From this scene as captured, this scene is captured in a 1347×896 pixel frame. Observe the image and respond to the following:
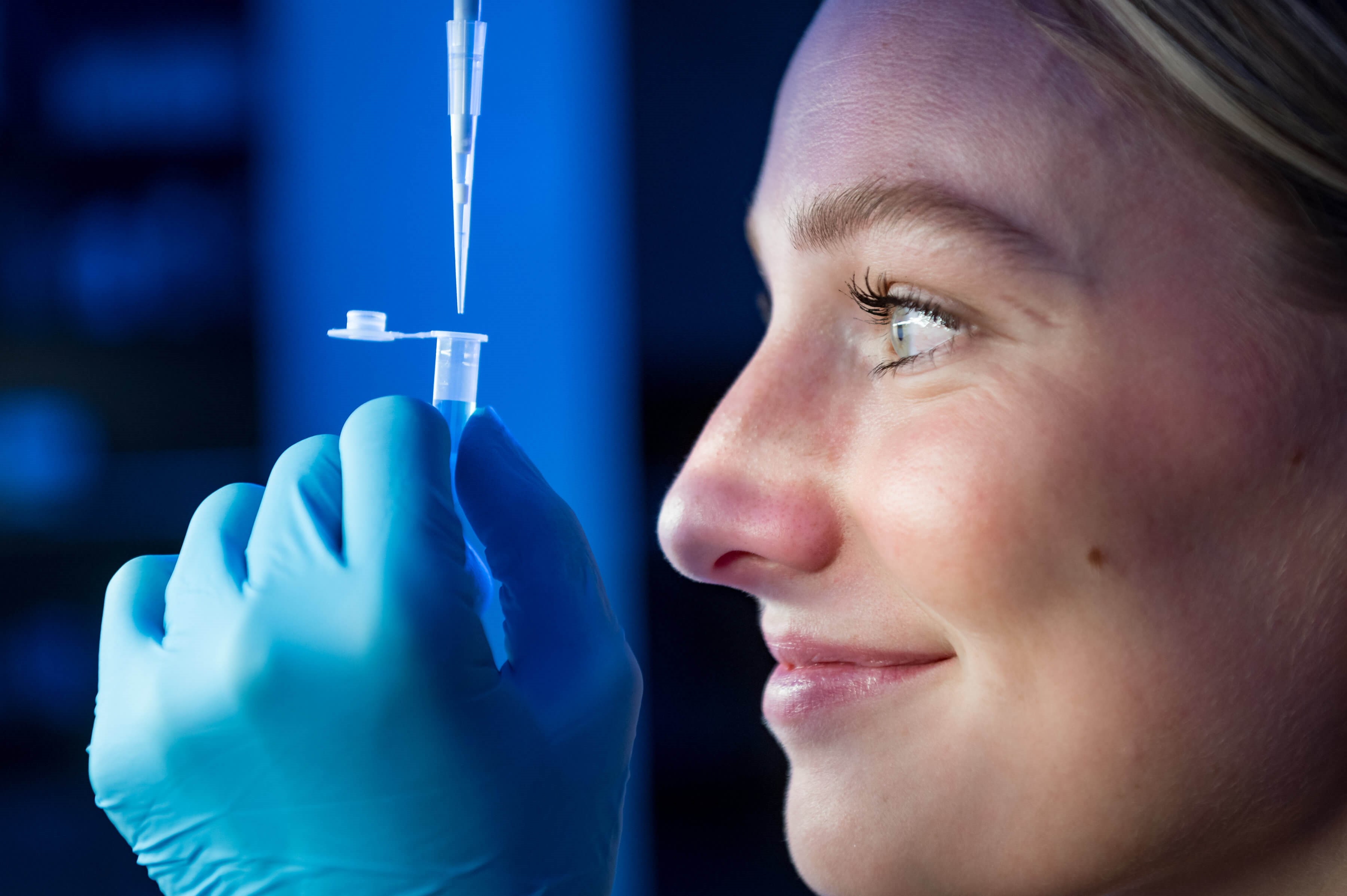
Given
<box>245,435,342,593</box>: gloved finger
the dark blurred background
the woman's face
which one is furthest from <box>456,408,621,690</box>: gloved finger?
the dark blurred background

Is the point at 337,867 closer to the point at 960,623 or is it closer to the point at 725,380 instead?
the point at 960,623

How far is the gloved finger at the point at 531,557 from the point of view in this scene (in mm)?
996

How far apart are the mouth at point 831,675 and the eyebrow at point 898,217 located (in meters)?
0.31

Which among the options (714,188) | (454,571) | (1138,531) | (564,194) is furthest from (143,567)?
(714,188)

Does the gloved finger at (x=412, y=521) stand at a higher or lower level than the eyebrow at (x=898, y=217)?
lower

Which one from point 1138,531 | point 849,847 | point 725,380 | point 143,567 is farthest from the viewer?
point 725,380

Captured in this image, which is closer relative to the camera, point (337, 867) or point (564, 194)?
point (337, 867)

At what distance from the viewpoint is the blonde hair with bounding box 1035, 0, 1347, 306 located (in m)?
0.72

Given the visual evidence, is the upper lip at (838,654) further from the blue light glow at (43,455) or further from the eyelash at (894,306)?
the blue light glow at (43,455)

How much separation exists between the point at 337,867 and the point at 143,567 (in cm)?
36

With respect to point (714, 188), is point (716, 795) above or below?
below

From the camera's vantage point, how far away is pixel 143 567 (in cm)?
101

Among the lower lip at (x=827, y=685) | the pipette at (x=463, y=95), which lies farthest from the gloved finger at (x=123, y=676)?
the lower lip at (x=827, y=685)

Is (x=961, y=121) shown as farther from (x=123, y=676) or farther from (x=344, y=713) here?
(x=123, y=676)
